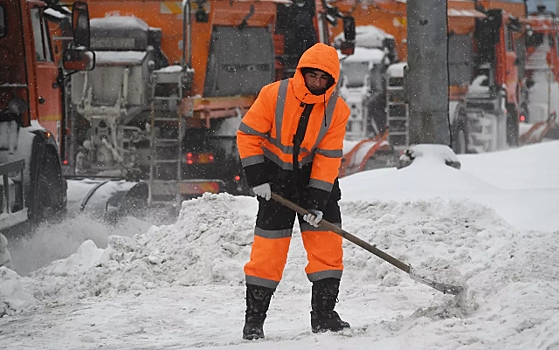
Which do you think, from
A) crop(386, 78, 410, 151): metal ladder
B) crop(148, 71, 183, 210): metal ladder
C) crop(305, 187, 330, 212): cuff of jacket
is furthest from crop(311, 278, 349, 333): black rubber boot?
crop(386, 78, 410, 151): metal ladder

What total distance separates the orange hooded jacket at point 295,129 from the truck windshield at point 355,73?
34.5ft

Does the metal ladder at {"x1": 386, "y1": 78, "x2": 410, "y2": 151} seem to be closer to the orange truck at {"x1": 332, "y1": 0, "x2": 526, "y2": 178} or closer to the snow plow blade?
the orange truck at {"x1": 332, "y1": 0, "x2": 526, "y2": 178}

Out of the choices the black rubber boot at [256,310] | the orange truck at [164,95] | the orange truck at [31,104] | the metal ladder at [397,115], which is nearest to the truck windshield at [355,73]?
the metal ladder at [397,115]

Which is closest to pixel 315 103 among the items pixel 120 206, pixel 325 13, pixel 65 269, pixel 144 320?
pixel 144 320

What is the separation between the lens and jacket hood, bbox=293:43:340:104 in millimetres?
3893

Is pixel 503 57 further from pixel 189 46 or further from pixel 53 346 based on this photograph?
pixel 53 346

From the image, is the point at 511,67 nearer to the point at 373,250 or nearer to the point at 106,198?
the point at 106,198

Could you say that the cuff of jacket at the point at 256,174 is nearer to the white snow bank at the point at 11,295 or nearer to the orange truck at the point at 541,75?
the white snow bank at the point at 11,295

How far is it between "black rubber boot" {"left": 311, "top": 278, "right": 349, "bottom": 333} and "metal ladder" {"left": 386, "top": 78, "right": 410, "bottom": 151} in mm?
10414

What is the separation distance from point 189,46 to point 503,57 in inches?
308

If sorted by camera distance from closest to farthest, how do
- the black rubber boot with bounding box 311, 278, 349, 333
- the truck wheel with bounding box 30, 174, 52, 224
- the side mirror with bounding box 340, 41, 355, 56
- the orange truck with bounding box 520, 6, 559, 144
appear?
the black rubber boot with bounding box 311, 278, 349, 333, the truck wheel with bounding box 30, 174, 52, 224, the side mirror with bounding box 340, 41, 355, 56, the orange truck with bounding box 520, 6, 559, 144

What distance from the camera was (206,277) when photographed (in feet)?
18.7

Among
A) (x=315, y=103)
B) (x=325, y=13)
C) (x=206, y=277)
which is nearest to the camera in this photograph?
(x=315, y=103)

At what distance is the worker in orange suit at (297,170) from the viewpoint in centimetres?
400
